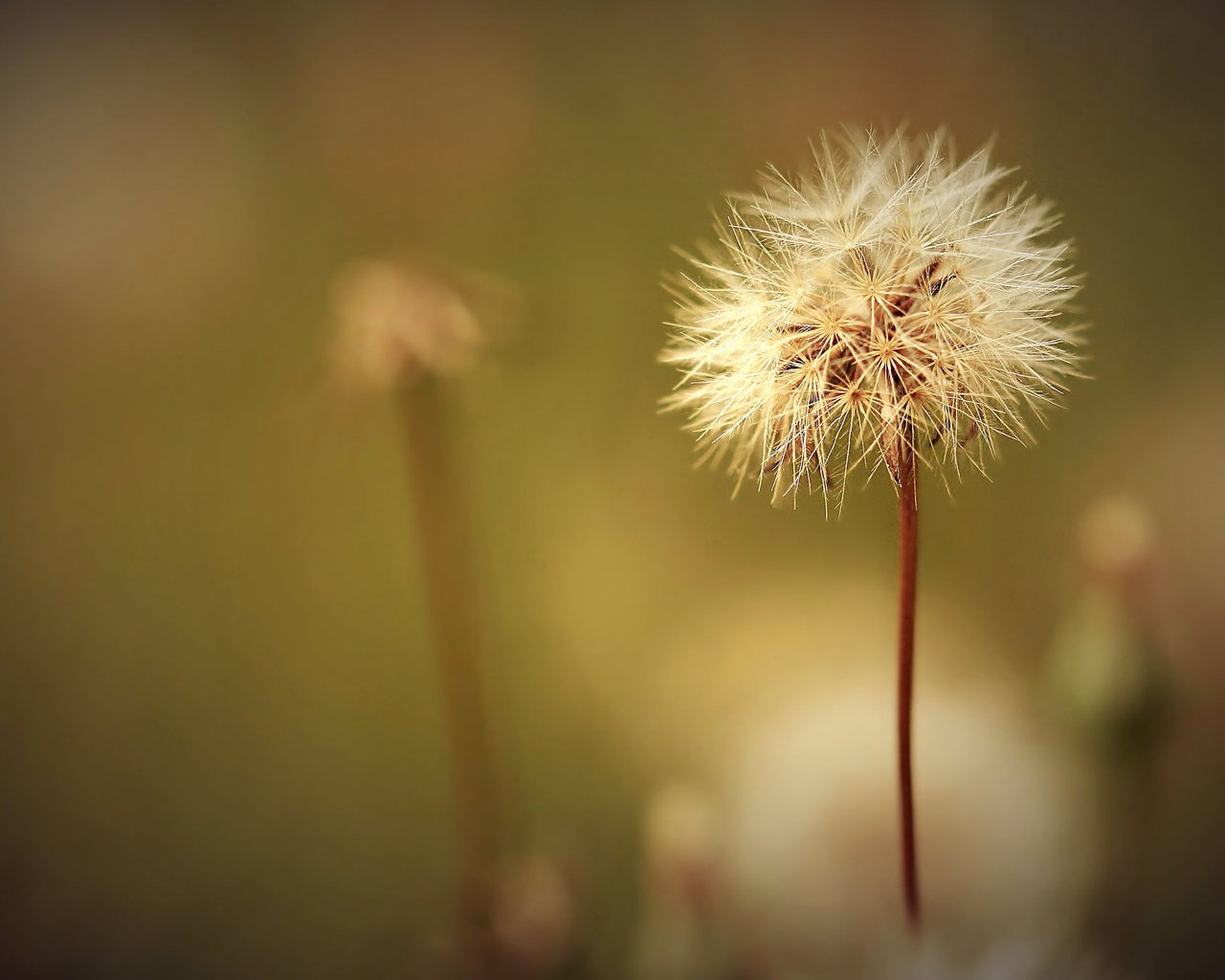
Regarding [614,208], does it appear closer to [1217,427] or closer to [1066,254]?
[1066,254]

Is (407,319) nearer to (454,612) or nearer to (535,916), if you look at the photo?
(454,612)

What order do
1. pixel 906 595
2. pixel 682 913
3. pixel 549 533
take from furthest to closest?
pixel 549 533, pixel 682 913, pixel 906 595

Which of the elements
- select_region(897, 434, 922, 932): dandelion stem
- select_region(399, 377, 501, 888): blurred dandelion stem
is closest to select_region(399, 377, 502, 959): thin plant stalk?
select_region(399, 377, 501, 888): blurred dandelion stem

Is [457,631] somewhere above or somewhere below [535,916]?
above

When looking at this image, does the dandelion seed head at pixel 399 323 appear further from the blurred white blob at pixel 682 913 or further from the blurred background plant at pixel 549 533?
the blurred white blob at pixel 682 913

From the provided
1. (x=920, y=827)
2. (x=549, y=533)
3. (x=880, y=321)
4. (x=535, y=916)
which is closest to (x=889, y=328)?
(x=880, y=321)

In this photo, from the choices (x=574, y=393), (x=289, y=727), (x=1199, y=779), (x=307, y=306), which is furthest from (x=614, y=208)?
(x=1199, y=779)

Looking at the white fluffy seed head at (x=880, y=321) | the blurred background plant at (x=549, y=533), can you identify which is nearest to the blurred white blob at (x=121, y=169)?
the blurred background plant at (x=549, y=533)
